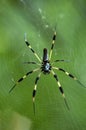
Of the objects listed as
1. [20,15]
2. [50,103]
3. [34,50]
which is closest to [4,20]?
[20,15]

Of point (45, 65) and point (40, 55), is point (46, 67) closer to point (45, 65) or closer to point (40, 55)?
point (45, 65)

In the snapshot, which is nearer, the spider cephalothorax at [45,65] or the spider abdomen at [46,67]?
the spider cephalothorax at [45,65]

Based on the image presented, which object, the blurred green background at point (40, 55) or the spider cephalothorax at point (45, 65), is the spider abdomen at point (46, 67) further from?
the blurred green background at point (40, 55)

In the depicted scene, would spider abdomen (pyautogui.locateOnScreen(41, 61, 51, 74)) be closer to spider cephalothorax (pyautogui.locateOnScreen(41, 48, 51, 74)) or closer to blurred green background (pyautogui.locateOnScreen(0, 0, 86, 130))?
spider cephalothorax (pyautogui.locateOnScreen(41, 48, 51, 74))

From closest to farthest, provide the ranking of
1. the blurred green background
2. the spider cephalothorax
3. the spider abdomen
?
the spider cephalothorax, the spider abdomen, the blurred green background

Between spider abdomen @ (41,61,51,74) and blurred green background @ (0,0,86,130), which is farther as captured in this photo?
blurred green background @ (0,0,86,130)

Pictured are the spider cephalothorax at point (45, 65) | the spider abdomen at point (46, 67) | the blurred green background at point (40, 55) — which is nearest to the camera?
the spider cephalothorax at point (45, 65)

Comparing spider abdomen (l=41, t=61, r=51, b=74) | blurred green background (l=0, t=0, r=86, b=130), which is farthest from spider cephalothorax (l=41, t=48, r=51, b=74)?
blurred green background (l=0, t=0, r=86, b=130)

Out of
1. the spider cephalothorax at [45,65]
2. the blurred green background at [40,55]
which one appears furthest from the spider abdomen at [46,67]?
the blurred green background at [40,55]

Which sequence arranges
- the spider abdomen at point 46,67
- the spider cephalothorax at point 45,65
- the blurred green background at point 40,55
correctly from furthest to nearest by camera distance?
the blurred green background at point 40,55 < the spider abdomen at point 46,67 < the spider cephalothorax at point 45,65

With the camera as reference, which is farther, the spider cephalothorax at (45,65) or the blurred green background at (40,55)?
the blurred green background at (40,55)
